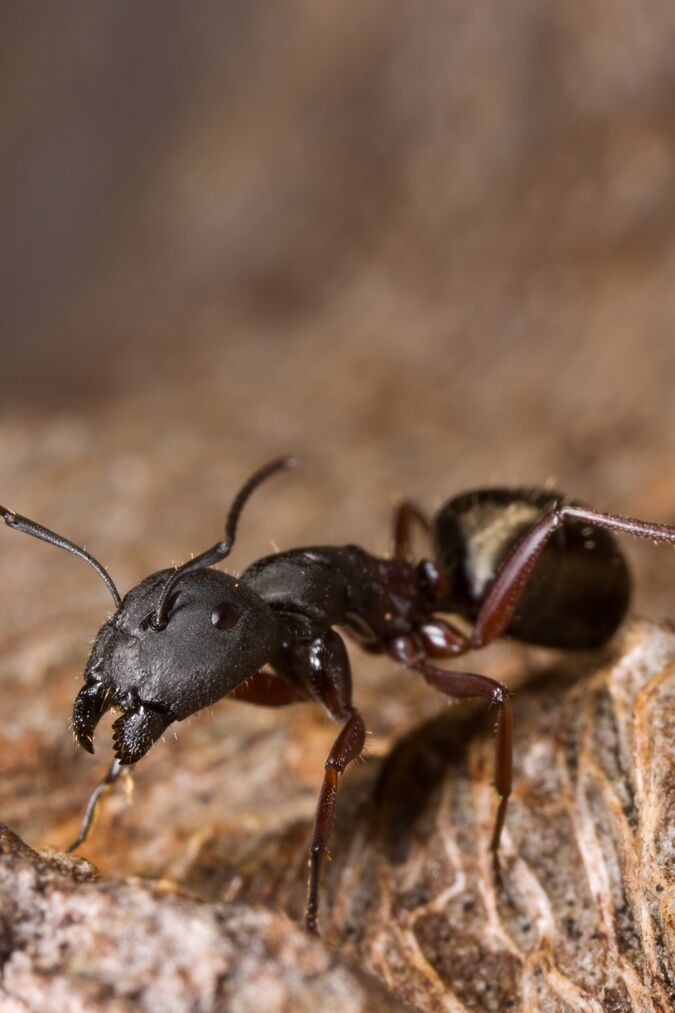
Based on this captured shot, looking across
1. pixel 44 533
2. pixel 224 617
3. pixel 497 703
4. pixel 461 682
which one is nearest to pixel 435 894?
pixel 497 703

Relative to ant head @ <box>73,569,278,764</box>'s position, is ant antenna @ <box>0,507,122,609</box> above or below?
above

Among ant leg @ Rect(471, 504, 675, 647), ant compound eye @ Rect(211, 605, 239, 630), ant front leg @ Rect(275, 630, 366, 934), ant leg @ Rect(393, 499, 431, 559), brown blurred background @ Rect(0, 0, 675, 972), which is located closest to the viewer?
ant compound eye @ Rect(211, 605, 239, 630)

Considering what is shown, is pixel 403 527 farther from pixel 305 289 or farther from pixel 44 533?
pixel 305 289

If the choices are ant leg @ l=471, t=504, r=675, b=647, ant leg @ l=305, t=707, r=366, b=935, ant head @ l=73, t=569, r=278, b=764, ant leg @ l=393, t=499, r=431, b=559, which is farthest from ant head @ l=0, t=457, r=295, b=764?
ant leg @ l=393, t=499, r=431, b=559

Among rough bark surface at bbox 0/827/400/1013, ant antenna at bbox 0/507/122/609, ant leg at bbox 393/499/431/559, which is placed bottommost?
rough bark surface at bbox 0/827/400/1013

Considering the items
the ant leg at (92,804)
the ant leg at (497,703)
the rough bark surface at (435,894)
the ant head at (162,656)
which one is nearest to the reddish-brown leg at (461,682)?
the ant leg at (497,703)

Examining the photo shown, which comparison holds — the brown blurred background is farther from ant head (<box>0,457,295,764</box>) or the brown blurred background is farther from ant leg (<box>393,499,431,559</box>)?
ant head (<box>0,457,295,764</box>)

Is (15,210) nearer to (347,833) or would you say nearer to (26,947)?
(347,833)

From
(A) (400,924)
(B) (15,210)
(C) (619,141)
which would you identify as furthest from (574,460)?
(B) (15,210)
